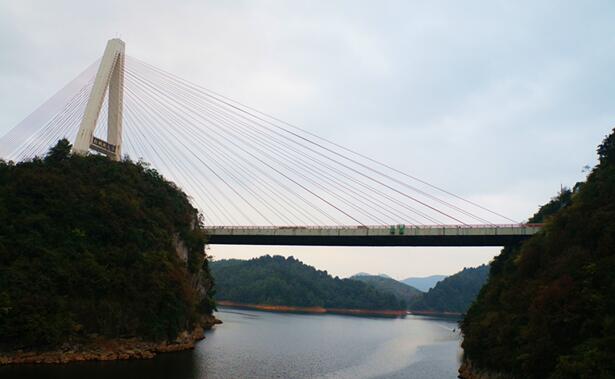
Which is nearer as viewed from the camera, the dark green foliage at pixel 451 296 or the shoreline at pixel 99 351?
the shoreline at pixel 99 351

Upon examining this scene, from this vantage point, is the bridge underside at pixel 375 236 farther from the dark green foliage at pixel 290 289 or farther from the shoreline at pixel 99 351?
the dark green foliage at pixel 290 289

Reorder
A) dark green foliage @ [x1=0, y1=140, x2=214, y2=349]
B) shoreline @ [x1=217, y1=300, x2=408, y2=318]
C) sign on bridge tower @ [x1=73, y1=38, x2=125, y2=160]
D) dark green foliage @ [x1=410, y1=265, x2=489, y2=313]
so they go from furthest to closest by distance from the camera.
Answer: dark green foliage @ [x1=410, y1=265, x2=489, y2=313] → shoreline @ [x1=217, y1=300, x2=408, y2=318] → sign on bridge tower @ [x1=73, y1=38, x2=125, y2=160] → dark green foliage @ [x1=0, y1=140, x2=214, y2=349]

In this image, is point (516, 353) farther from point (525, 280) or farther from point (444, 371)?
point (444, 371)

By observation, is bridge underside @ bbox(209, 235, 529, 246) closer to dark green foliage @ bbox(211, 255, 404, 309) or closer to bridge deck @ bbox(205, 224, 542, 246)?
bridge deck @ bbox(205, 224, 542, 246)

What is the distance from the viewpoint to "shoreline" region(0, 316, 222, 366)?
26.8m

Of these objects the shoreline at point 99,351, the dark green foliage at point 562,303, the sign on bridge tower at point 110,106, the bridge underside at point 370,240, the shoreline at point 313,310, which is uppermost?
the sign on bridge tower at point 110,106

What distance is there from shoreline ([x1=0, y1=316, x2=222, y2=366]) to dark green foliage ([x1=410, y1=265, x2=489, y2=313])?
114 m

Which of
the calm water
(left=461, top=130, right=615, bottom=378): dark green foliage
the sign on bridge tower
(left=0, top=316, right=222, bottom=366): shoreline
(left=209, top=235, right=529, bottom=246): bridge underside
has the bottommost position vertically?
the calm water

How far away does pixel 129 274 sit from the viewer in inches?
1345

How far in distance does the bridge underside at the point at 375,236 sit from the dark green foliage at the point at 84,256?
10828mm

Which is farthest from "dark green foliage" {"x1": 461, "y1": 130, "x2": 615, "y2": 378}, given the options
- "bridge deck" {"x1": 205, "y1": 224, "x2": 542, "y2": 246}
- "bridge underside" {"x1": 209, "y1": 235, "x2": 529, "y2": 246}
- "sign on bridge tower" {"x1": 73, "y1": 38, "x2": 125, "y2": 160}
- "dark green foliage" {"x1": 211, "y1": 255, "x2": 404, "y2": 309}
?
"dark green foliage" {"x1": 211, "y1": 255, "x2": 404, "y2": 309}

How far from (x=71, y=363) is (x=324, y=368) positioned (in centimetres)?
1615

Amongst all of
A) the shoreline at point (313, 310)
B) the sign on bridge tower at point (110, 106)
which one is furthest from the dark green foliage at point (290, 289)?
the sign on bridge tower at point (110, 106)

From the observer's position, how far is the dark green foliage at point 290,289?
12589 cm
